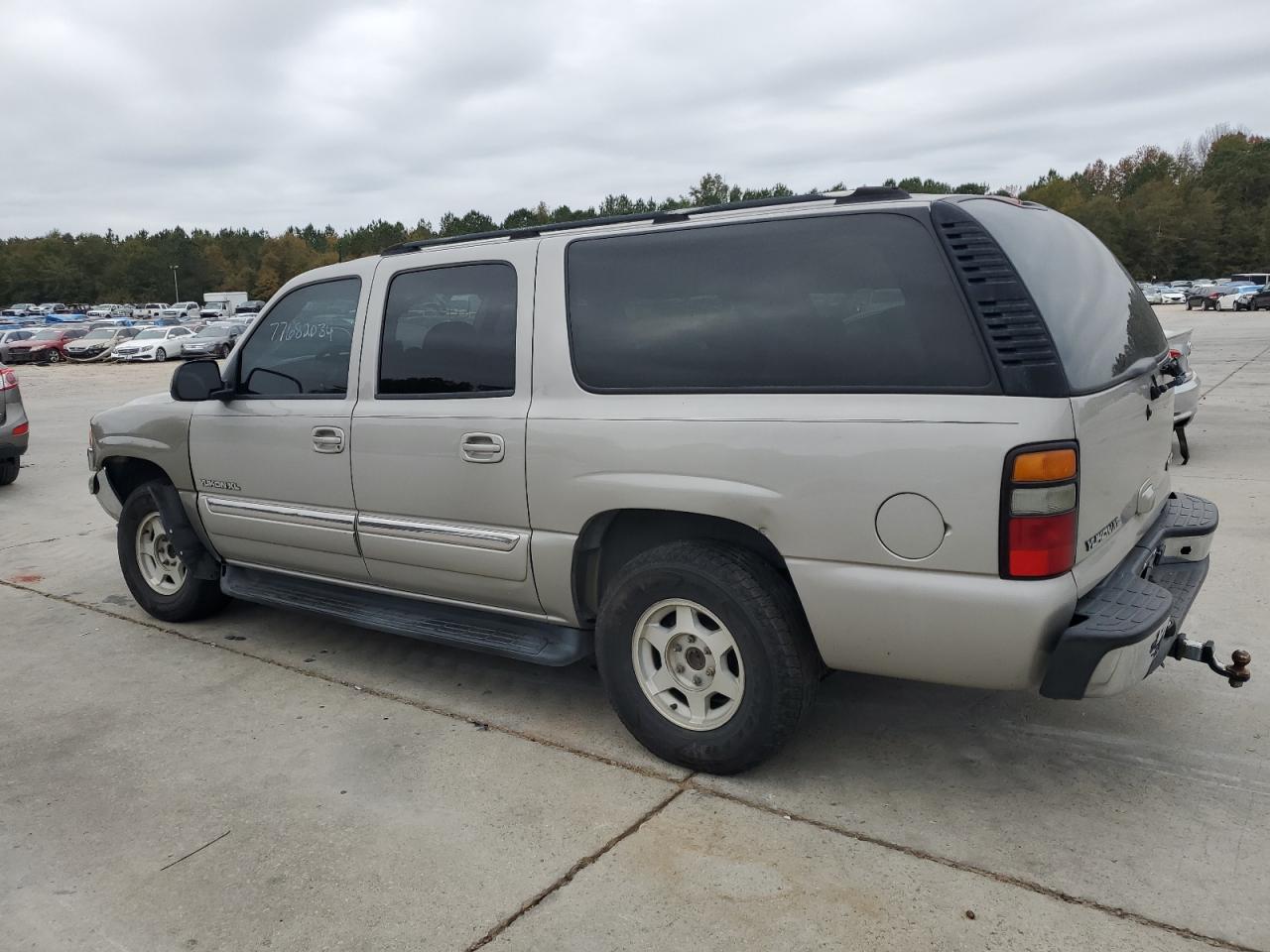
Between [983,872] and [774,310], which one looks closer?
[983,872]

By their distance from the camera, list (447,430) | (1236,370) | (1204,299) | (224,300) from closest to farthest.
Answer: (447,430)
(1236,370)
(1204,299)
(224,300)

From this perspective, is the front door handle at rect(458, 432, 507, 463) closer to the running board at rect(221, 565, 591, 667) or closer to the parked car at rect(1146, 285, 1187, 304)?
the running board at rect(221, 565, 591, 667)

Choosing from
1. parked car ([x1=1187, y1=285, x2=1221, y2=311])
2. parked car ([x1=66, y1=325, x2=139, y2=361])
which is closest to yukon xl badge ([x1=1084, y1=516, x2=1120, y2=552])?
parked car ([x1=66, y1=325, x2=139, y2=361])

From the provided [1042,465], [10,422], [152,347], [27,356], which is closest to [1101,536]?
[1042,465]

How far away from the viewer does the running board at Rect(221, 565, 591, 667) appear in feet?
12.4

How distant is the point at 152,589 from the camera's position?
532cm

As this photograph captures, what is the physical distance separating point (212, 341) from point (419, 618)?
113 feet

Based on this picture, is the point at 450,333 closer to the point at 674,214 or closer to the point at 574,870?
the point at 674,214

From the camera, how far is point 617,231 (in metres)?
3.65

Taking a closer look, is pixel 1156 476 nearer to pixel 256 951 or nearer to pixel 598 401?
pixel 598 401

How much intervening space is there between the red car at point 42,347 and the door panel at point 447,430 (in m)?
37.9

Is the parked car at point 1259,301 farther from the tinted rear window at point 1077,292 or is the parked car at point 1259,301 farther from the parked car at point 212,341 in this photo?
the tinted rear window at point 1077,292

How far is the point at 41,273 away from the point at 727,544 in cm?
13789

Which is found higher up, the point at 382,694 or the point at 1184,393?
the point at 1184,393
